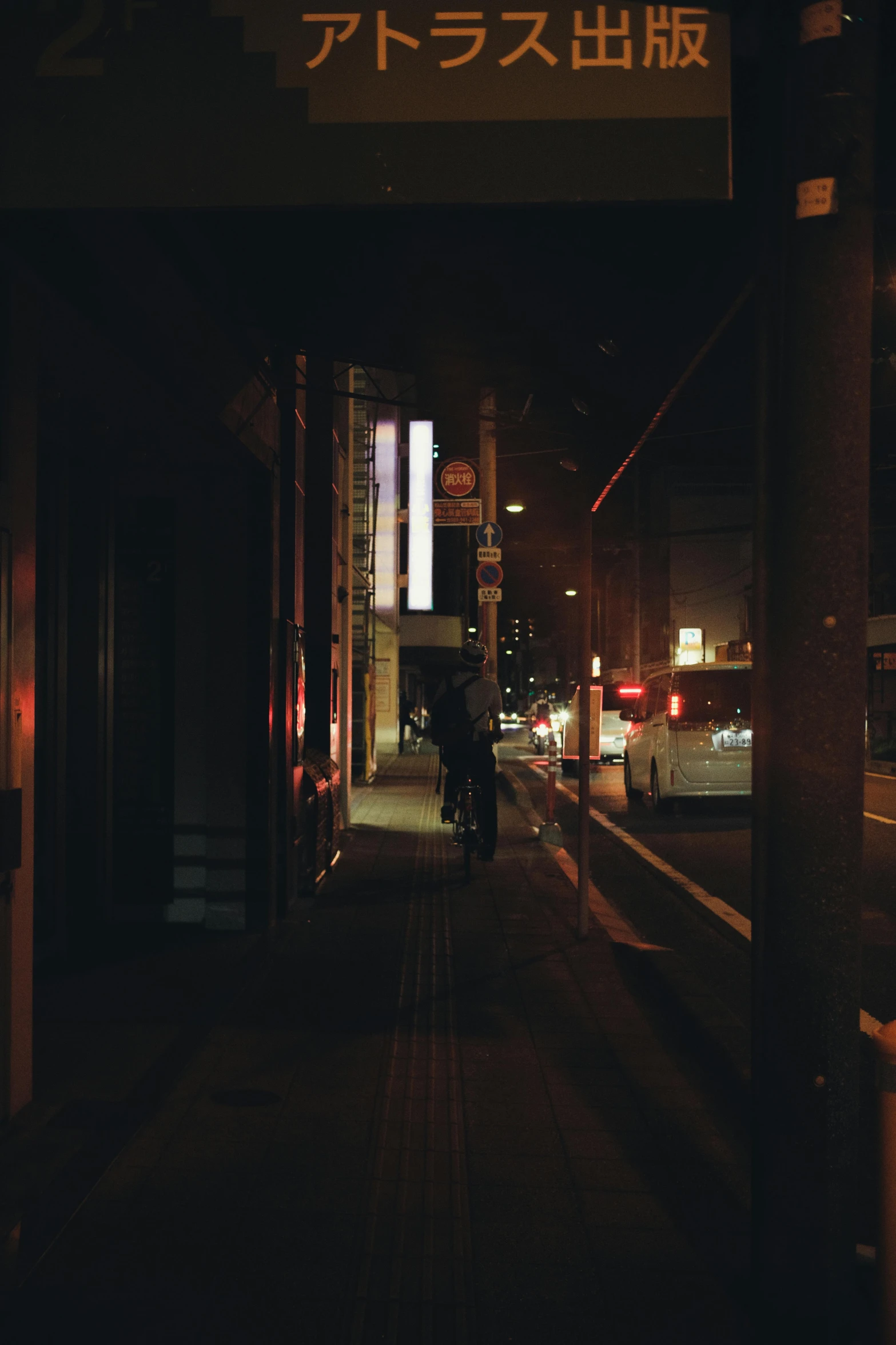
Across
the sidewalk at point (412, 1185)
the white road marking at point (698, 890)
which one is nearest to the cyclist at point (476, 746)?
the white road marking at point (698, 890)

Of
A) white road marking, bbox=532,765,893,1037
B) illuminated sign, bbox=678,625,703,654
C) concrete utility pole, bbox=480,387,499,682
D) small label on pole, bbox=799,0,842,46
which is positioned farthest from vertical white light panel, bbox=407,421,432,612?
small label on pole, bbox=799,0,842,46

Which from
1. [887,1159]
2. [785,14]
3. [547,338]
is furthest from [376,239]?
[887,1159]

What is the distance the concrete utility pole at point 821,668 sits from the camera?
278cm

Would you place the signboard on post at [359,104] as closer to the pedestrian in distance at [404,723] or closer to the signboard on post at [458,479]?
the signboard on post at [458,479]

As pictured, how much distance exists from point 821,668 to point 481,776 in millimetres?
7691

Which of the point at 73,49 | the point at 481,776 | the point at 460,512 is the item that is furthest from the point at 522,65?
the point at 460,512

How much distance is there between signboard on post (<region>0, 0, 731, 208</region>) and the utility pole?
4.24 metres

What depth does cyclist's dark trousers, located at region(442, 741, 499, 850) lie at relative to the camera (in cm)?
1020

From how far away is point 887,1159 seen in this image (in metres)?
2.52

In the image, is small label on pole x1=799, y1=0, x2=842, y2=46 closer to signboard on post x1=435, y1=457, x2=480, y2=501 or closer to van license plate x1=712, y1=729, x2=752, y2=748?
van license plate x1=712, y1=729, x2=752, y2=748

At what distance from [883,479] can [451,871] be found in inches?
1278

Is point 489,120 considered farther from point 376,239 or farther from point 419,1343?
point 419,1343

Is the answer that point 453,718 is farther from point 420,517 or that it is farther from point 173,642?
point 420,517

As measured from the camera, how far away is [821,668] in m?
2.78
